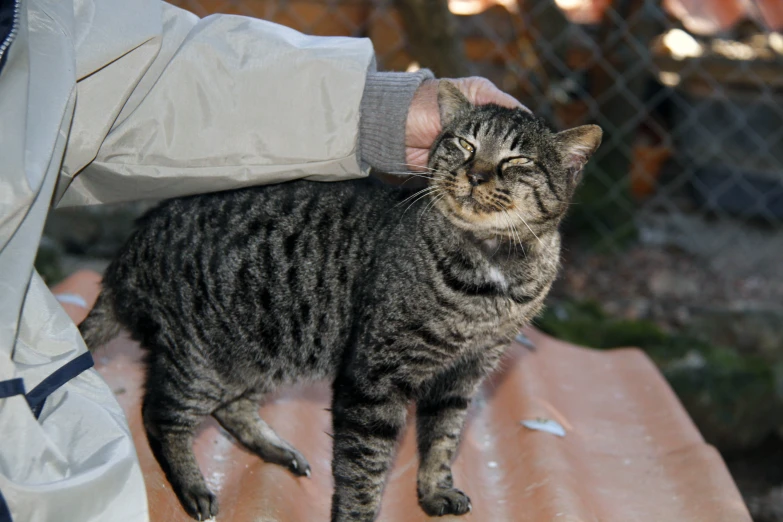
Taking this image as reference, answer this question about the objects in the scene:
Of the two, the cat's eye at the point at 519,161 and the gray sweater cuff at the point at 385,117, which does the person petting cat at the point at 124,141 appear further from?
the cat's eye at the point at 519,161

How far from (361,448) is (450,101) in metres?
0.98

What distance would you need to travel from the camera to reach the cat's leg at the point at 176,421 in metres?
2.32

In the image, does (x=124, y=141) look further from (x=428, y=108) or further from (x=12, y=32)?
(x=428, y=108)

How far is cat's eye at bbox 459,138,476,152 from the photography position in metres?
2.33

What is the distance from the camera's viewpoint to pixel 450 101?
7.89 ft

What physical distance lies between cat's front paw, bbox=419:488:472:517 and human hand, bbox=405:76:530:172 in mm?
915

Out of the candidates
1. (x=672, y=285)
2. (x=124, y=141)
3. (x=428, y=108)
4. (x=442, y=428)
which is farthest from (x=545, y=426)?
(x=672, y=285)

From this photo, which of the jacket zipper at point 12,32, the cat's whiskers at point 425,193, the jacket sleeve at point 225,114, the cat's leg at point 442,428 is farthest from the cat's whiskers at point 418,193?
the jacket zipper at point 12,32

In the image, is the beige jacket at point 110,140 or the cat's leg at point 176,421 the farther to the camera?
the cat's leg at point 176,421

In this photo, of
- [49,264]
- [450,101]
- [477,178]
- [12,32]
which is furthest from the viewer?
[49,264]

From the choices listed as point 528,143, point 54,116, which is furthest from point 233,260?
point 528,143

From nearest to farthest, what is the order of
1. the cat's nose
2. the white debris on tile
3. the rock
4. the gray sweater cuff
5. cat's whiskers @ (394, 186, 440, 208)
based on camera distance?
the cat's nose < cat's whiskers @ (394, 186, 440, 208) < the gray sweater cuff < the white debris on tile < the rock

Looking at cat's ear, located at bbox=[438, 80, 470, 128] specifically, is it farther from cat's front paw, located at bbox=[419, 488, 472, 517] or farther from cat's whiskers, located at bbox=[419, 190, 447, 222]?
cat's front paw, located at bbox=[419, 488, 472, 517]

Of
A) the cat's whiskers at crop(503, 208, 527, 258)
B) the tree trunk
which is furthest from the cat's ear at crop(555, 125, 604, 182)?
the tree trunk
